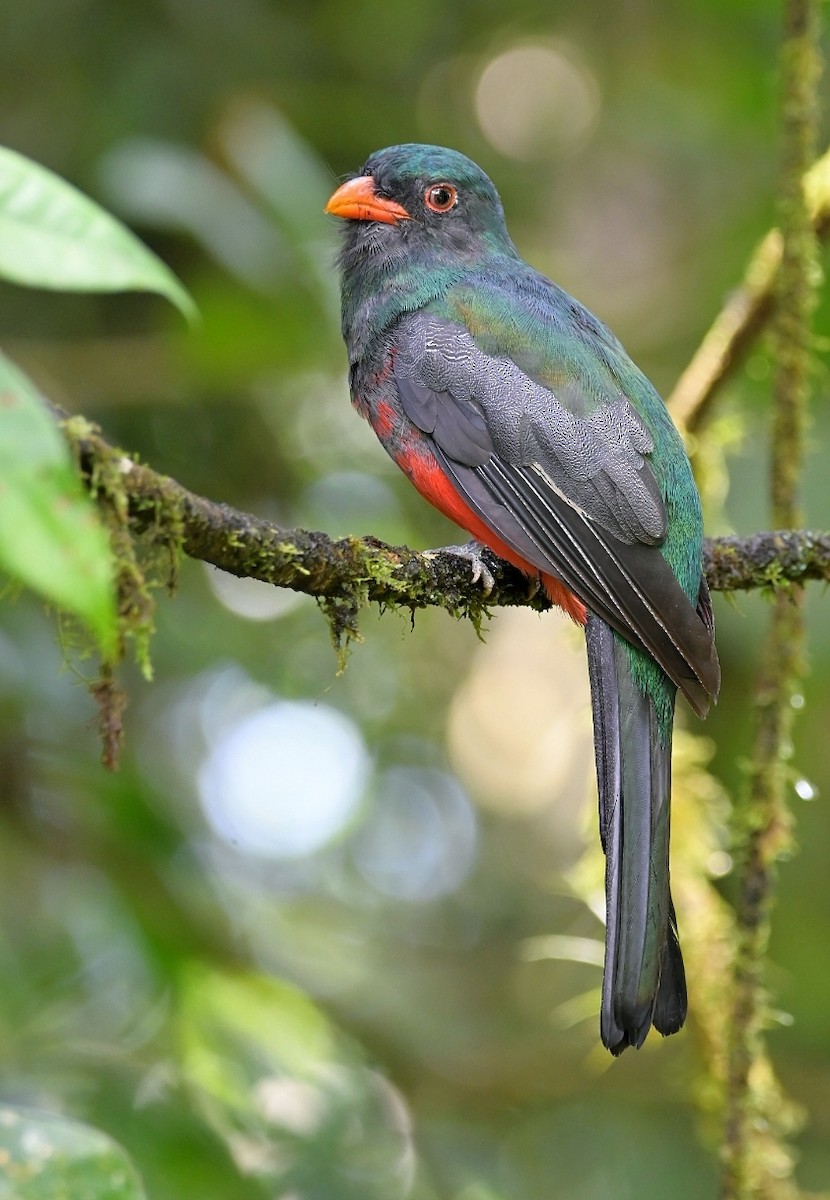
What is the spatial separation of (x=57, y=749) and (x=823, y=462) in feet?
8.66

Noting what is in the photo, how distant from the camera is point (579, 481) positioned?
9.76ft

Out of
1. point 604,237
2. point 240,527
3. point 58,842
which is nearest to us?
point 240,527

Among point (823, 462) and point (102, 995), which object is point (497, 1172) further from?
point (823, 462)

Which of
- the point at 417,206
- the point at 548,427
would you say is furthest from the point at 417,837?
the point at 548,427

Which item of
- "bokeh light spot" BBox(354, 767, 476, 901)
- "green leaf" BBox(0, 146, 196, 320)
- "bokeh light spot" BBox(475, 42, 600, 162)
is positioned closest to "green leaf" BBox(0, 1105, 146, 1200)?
"green leaf" BBox(0, 146, 196, 320)

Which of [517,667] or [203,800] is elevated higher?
[517,667]

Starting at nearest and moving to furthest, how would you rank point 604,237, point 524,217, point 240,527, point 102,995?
point 240,527 → point 102,995 → point 524,217 → point 604,237

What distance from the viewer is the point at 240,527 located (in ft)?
6.69

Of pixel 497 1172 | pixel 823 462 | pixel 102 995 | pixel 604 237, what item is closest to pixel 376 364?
pixel 823 462

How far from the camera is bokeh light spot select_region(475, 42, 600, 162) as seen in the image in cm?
689

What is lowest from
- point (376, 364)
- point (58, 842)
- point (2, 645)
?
point (58, 842)

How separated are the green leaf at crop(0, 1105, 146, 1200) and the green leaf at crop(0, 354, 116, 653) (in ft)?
3.05

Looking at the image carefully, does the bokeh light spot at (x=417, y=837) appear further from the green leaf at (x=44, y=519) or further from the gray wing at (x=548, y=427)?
the green leaf at (x=44, y=519)

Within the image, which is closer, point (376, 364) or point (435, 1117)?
point (376, 364)
